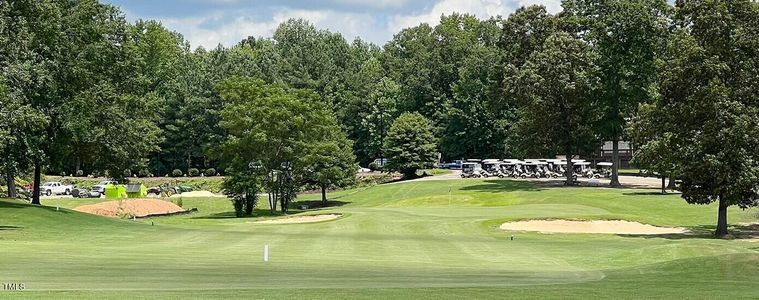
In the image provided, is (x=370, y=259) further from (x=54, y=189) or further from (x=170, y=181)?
(x=170, y=181)

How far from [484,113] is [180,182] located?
44.1 m

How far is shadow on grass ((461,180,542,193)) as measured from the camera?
8299 cm

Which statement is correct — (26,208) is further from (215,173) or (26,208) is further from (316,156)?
(215,173)

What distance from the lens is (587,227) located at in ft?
155

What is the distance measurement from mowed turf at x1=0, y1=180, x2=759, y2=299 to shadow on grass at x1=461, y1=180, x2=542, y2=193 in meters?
26.2

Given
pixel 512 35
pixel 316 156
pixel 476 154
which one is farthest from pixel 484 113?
pixel 316 156

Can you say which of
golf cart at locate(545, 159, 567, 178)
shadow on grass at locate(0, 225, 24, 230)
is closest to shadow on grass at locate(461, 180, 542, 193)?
golf cart at locate(545, 159, 567, 178)

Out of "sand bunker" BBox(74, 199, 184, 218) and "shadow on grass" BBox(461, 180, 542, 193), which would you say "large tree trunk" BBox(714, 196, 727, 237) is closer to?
"shadow on grass" BBox(461, 180, 542, 193)

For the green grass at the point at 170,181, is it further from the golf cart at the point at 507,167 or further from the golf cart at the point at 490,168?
the golf cart at the point at 507,167

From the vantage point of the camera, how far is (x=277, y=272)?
2334 cm

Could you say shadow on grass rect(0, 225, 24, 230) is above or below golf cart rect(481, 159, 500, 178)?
below

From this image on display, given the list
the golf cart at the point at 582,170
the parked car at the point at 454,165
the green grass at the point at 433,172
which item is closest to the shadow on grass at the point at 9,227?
the golf cart at the point at 582,170

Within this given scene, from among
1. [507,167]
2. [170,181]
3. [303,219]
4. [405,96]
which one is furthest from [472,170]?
[303,219]

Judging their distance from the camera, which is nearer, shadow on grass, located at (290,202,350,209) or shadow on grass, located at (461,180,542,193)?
shadow on grass, located at (461,180,542,193)
